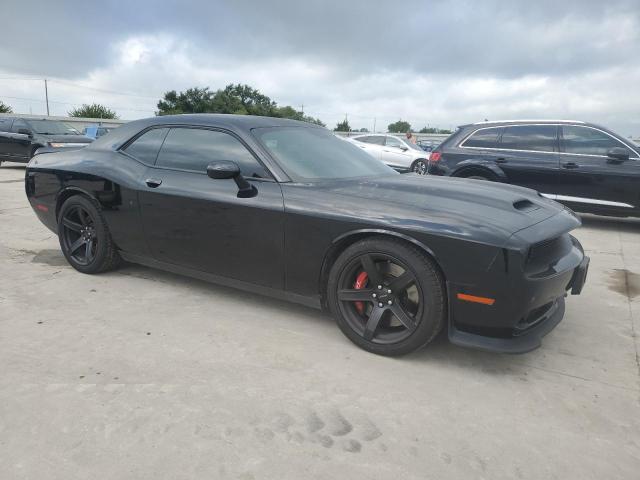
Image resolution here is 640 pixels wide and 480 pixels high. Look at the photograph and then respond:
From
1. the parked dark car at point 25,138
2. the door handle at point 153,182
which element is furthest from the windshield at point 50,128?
the door handle at point 153,182

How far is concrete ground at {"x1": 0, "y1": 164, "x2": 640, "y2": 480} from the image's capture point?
6.15 feet

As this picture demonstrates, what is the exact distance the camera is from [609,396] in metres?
2.41

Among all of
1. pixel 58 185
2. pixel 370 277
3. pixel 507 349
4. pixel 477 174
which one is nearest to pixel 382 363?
pixel 370 277

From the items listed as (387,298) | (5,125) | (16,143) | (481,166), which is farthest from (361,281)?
(5,125)

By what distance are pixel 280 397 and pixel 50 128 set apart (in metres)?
13.8

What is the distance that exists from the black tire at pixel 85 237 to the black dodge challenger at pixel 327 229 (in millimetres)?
13

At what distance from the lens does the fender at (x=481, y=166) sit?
7147mm

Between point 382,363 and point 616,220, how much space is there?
6907 millimetres

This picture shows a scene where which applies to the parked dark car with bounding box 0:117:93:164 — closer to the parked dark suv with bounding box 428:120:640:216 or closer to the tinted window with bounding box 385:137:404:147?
the tinted window with bounding box 385:137:404:147

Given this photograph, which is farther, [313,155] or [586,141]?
[586,141]

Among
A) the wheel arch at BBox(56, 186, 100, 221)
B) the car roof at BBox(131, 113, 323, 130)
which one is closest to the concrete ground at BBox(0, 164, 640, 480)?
the wheel arch at BBox(56, 186, 100, 221)

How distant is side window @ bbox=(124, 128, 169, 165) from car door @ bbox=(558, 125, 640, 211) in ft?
18.7

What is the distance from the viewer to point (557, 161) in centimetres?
689

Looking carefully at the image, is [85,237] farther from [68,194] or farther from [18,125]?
[18,125]
